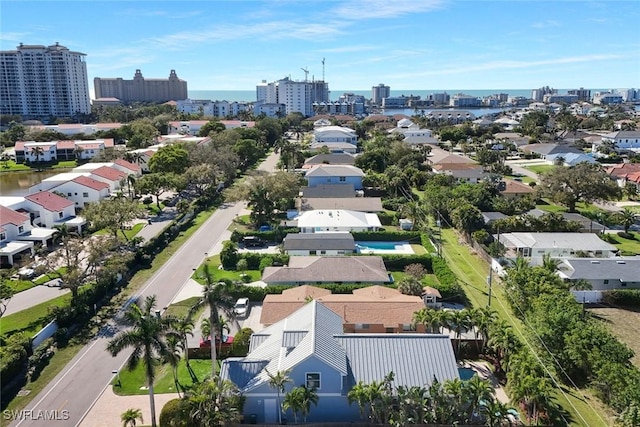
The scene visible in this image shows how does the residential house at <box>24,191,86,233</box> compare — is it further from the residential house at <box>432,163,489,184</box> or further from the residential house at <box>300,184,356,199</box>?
the residential house at <box>432,163,489,184</box>

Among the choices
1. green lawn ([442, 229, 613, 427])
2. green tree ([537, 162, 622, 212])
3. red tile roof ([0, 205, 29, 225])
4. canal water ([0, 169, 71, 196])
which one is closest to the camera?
green lawn ([442, 229, 613, 427])

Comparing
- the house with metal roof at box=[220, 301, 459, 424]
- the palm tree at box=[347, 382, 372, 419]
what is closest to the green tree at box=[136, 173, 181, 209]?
the house with metal roof at box=[220, 301, 459, 424]

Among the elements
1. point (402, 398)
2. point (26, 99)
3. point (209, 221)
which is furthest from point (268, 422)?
point (26, 99)

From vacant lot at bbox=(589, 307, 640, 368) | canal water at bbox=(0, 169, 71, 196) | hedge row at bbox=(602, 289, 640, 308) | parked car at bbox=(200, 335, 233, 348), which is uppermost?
canal water at bbox=(0, 169, 71, 196)

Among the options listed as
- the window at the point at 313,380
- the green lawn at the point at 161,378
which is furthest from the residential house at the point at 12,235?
the window at the point at 313,380

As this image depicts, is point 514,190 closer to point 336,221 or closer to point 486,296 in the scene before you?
point 336,221

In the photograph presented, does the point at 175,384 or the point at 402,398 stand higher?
the point at 402,398

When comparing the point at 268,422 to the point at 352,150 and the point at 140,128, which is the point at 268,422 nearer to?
the point at 352,150
